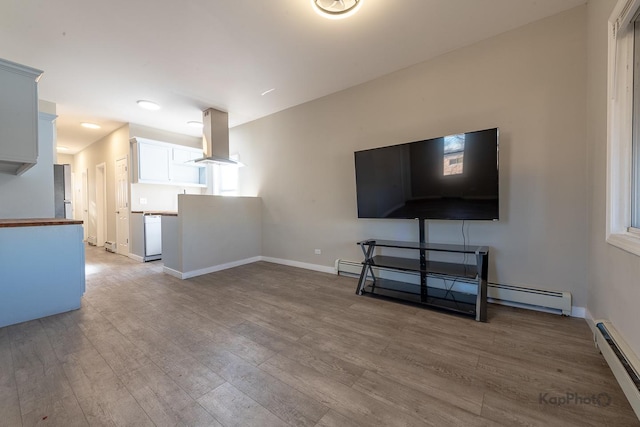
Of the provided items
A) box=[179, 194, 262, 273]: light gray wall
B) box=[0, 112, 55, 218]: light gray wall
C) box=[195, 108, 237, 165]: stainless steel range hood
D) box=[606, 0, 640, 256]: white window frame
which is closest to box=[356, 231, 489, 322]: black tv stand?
box=[606, 0, 640, 256]: white window frame

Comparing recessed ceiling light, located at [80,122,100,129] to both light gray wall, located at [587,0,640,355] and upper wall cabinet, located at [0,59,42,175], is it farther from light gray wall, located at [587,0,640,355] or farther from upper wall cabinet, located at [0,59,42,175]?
light gray wall, located at [587,0,640,355]

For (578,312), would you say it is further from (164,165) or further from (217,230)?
(164,165)

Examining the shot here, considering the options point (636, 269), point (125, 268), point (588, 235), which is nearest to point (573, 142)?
point (588, 235)

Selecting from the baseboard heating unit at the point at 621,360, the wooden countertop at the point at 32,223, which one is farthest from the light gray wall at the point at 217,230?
the baseboard heating unit at the point at 621,360

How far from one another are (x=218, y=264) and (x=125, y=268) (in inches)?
68.2

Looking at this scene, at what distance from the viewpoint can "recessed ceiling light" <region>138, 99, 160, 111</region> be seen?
13.3 feet

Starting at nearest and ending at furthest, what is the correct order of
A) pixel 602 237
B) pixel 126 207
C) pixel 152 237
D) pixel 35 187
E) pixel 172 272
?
pixel 602 237
pixel 35 187
pixel 172 272
pixel 152 237
pixel 126 207

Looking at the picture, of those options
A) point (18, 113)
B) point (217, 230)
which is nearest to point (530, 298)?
point (217, 230)

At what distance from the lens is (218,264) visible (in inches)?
164

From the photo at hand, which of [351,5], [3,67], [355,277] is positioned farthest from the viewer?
[355,277]

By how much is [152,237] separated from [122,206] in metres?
1.32

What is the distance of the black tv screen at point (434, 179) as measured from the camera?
7.60 ft

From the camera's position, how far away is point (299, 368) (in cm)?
163

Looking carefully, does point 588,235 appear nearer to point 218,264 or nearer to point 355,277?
point 355,277
